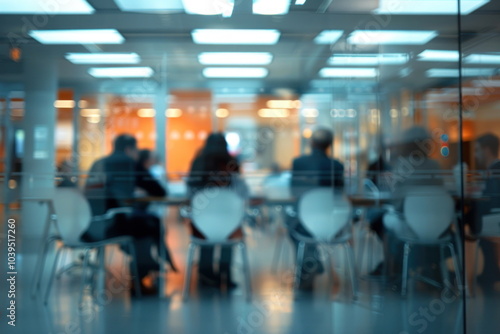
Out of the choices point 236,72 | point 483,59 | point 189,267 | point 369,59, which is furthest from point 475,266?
point 236,72

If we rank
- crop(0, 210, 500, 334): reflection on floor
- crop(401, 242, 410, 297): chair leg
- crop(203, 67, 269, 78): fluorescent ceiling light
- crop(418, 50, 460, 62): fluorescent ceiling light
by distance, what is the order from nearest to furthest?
crop(0, 210, 500, 334): reflection on floor
crop(418, 50, 460, 62): fluorescent ceiling light
crop(401, 242, 410, 297): chair leg
crop(203, 67, 269, 78): fluorescent ceiling light

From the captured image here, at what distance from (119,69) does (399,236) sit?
2141mm

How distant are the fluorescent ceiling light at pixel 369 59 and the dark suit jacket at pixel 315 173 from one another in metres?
0.63

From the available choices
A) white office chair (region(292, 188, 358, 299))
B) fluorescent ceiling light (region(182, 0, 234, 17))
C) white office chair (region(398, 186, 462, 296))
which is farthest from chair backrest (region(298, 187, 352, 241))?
fluorescent ceiling light (region(182, 0, 234, 17))

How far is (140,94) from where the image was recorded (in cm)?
377

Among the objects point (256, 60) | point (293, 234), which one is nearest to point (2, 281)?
point (293, 234)

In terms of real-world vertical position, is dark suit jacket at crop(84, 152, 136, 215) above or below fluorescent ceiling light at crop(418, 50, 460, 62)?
below

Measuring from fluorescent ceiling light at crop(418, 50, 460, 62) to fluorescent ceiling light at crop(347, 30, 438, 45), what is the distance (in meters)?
0.08

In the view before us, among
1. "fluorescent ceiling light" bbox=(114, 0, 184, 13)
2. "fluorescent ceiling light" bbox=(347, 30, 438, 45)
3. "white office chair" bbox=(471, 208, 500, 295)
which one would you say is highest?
"fluorescent ceiling light" bbox=(114, 0, 184, 13)

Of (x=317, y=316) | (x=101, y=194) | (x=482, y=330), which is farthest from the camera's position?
(x=101, y=194)

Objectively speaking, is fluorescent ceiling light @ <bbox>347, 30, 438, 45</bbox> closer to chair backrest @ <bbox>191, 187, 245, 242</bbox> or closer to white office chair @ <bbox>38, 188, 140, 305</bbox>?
chair backrest @ <bbox>191, 187, 245, 242</bbox>

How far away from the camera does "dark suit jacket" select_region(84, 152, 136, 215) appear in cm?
362

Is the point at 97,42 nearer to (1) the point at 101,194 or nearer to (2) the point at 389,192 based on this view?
(1) the point at 101,194

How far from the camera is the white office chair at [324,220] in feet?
12.3
